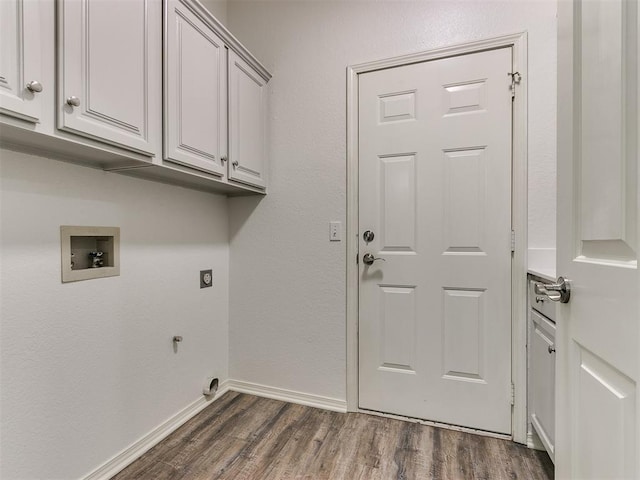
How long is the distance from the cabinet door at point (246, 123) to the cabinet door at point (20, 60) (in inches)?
35.6

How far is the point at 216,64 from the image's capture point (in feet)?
5.37

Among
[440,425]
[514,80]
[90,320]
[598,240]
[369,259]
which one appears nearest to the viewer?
[598,240]

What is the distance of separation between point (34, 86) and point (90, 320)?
0.90 m

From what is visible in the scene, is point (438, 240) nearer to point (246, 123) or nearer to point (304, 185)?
point (304, 185)

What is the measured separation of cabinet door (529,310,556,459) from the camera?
1306 mm

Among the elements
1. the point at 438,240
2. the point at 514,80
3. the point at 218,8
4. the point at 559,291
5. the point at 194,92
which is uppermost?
A: the point at 218,8

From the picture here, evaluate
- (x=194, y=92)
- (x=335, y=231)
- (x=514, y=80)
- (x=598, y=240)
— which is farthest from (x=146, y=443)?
(x=514, y=80)

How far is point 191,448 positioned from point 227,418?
0.28 metres

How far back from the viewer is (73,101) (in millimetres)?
985

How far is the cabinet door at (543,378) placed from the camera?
1306 millimetres

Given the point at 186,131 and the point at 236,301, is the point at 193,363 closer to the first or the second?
the point at 236,301

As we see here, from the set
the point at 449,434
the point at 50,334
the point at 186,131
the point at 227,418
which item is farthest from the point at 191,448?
the point at 186,131

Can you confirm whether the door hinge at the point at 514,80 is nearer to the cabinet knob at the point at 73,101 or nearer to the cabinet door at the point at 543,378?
the cabinet door at the point at 543,378

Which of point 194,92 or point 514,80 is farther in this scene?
point 514,80
